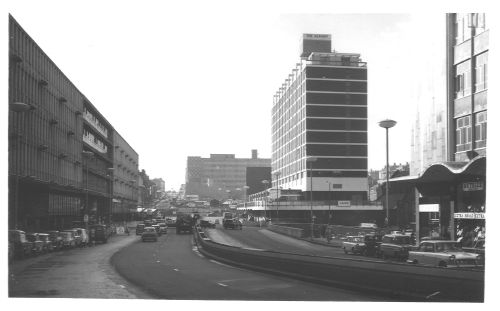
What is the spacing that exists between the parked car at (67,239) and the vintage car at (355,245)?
27.2 meters

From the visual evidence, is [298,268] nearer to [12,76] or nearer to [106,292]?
[106,292]

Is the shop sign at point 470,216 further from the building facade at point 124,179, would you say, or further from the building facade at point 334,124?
the building facade at point 334,124

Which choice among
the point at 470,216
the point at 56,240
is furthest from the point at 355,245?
the point at 56,240

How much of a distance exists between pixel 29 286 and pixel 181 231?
233 feet

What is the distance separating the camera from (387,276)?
799 inches

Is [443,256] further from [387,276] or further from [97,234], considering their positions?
[97,234]

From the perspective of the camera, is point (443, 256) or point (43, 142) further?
point (43, 142)

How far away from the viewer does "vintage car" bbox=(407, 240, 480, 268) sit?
1230 inches

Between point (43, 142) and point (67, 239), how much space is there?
10.8 m

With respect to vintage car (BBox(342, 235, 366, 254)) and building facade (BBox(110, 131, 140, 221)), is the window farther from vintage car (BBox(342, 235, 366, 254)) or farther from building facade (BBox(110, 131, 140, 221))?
building facade (BBox(110, 131, 140, 221))

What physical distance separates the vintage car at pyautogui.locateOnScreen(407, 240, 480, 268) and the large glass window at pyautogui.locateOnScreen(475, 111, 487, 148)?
12.1m

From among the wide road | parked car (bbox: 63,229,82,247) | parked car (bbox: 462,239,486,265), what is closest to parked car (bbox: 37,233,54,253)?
parked car (bbox: 63,229,82,247)

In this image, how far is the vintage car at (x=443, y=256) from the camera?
31.2 metres

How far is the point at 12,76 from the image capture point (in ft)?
149
